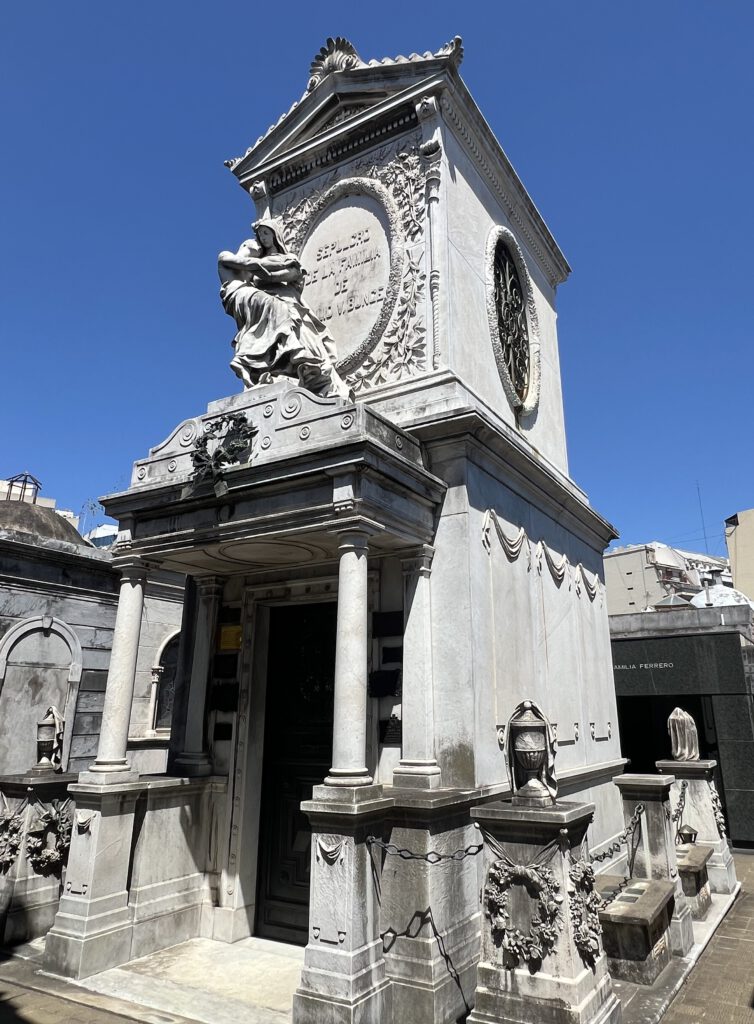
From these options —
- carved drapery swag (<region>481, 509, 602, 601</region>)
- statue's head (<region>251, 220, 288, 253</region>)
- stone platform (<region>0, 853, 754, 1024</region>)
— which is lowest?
stone platform (<region>0, 853, 754, 1024</region>)

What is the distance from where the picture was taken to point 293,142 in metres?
12.3

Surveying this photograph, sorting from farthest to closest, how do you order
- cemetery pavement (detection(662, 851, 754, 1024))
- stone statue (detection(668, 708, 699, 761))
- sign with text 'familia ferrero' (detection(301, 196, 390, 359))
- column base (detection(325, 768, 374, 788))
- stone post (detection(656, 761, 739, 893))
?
stone statue (detection(668, 708, 699, 761)) < sign with text 'familia ferrero' (detection(301, 196, 390, 359)) < stone post (detection(656, 761, 739, 893)) < column base (detection(325, 768, 374, 788)) < cemetery pavement (detection(662, 851, 754, 1024))

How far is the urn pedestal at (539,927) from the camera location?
514 cm

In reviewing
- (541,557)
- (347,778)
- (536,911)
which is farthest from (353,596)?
(541,557)

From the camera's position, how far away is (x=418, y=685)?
755 centimetres

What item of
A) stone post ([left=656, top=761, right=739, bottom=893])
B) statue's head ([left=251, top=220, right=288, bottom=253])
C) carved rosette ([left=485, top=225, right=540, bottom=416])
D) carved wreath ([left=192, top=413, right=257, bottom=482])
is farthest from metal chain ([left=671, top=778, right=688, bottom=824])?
statue's head ([left=251, top=220, right=288, bottom=253])

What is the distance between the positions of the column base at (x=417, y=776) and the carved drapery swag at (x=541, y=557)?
2688mm

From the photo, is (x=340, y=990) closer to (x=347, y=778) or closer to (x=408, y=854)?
(x=408, y=854)

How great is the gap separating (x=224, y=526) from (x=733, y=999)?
6.85m

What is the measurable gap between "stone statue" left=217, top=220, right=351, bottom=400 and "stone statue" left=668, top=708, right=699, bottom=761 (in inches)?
288

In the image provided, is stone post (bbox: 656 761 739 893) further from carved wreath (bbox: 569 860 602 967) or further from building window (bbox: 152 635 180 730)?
building window (bbox: 152 635 180 730)

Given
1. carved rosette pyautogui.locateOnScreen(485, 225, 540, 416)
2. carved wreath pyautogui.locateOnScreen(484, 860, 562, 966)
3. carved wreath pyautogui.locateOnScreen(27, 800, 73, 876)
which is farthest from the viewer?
carved rosette pyautogui.locateOnScreen(485, 225, 540, 416)

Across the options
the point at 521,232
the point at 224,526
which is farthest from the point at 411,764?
the point at 521,232

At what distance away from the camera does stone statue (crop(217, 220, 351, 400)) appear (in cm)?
917
